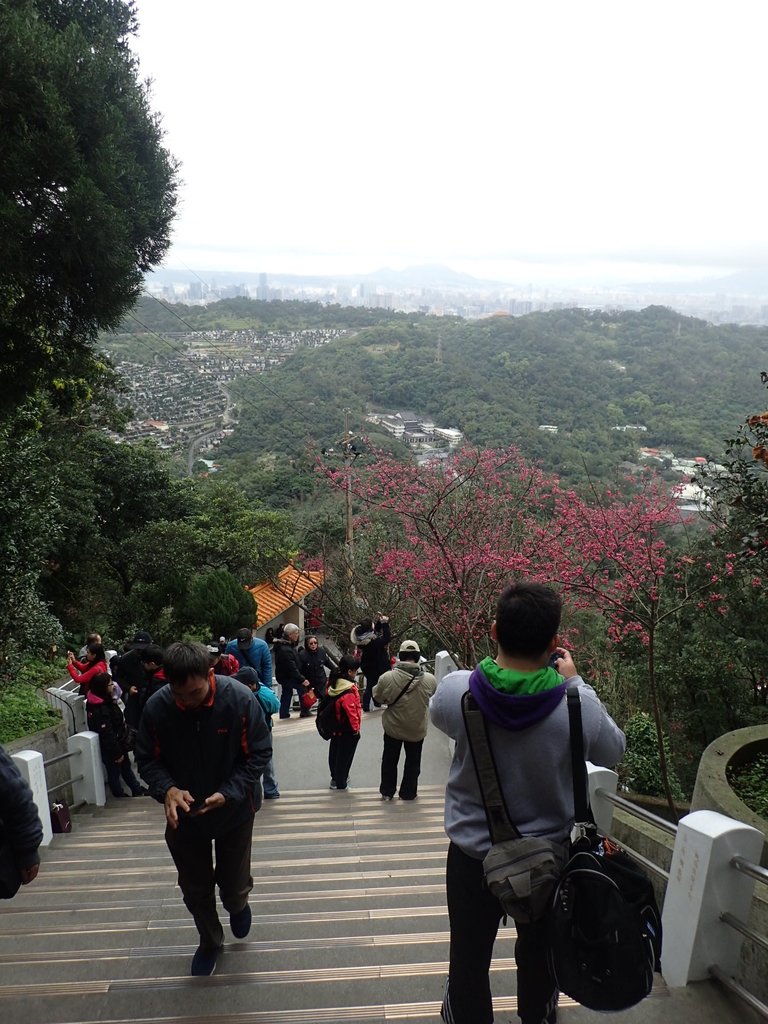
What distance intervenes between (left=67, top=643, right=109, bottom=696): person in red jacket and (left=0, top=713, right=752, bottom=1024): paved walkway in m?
1.22

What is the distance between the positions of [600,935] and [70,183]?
6328mm

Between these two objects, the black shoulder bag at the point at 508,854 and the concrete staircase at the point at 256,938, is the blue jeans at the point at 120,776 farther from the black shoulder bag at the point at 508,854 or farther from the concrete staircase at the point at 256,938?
the black shoulder bag at the point at 508,854

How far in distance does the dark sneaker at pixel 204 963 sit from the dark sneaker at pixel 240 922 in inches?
6.7

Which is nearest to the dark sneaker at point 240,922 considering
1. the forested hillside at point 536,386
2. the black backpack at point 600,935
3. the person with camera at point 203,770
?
the person with camera at point 203,770

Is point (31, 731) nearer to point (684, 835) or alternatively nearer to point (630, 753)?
point (684, 835)

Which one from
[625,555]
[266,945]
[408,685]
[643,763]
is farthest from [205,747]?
[625,555]

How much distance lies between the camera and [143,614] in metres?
14.2

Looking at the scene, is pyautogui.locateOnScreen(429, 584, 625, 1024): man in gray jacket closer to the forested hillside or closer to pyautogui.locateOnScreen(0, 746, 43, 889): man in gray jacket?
pyautogui.locateOnScreen(0, 746, 43, 889): man in gray jacket

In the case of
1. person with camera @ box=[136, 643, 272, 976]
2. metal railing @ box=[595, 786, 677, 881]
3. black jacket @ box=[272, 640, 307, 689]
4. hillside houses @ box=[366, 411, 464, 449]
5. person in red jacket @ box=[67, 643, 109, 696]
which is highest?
person with camera @ box=[136, 643, 272, 976]

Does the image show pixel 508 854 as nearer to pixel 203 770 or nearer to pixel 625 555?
pixel 203 770

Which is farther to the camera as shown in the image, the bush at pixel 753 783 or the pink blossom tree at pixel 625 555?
the pink blossom tree at pixel 625 555

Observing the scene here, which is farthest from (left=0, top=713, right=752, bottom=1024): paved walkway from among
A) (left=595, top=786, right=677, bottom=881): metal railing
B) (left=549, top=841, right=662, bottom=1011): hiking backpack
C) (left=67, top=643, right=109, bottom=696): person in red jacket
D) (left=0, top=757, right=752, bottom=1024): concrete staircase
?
(left=67, top=643, right=109, bottom=696): person in red jacket

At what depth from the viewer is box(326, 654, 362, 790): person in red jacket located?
5836 millimetres

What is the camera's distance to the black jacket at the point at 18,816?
232 cm
